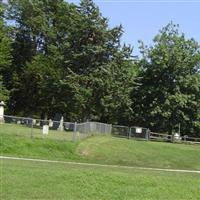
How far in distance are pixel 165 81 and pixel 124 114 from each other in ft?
21.3

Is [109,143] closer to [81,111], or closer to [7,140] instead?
[7,140]

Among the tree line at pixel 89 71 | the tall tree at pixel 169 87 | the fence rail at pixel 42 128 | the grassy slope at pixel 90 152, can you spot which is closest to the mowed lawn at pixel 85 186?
the grassy slope at pixel 90 152

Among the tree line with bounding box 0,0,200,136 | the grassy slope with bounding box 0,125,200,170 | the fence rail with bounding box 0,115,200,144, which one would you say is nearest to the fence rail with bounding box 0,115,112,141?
the fence rail with bounding box 0,115,200,144

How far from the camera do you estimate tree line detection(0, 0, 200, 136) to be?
208 feet

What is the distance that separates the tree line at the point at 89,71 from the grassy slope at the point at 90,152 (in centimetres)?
2286

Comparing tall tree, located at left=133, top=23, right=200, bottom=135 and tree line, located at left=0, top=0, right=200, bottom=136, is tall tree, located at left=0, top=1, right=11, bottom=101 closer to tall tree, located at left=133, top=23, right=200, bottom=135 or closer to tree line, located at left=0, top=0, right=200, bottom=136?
tree line, located at left=0, top=0, right=200, bottom=136

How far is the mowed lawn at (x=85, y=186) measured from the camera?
1622 centimetres

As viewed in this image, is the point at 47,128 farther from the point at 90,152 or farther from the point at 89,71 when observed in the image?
the point at 89,71

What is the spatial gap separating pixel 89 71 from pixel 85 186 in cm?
4596

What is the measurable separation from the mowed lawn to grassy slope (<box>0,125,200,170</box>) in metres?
11.5

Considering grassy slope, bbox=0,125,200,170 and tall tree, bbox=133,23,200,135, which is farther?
tall tree, bbox=133,23,200,135

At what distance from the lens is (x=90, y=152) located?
3544cm

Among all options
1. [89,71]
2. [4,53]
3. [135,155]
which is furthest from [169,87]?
[135,155]

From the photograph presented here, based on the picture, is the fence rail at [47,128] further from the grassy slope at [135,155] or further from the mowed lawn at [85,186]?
the mowed lawn at [85,186]
